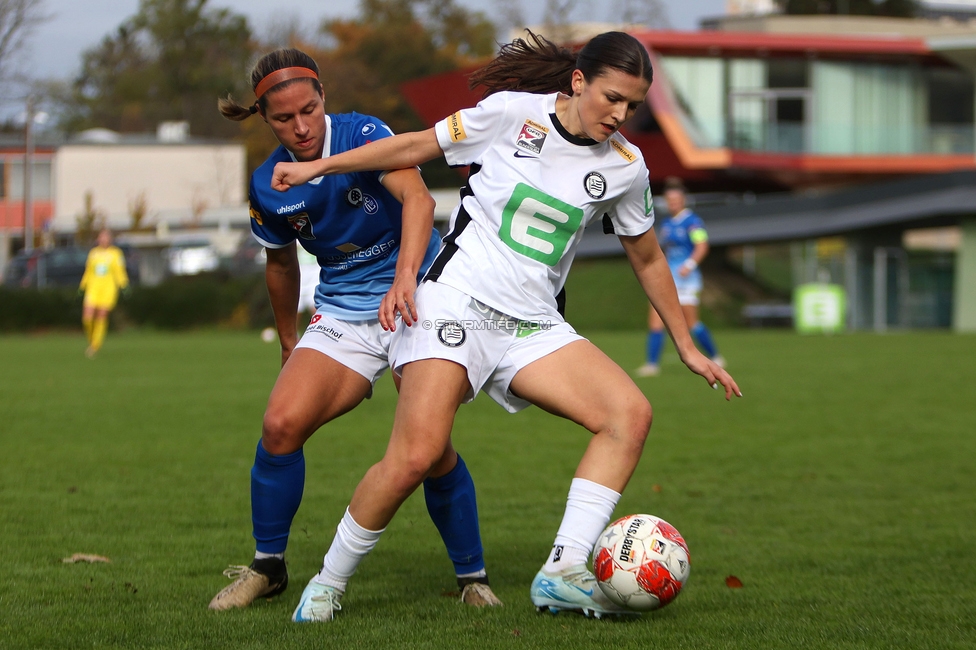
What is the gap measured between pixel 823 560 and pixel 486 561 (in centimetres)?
148

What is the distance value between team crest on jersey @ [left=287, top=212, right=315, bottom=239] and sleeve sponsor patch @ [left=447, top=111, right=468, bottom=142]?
2.23 ft

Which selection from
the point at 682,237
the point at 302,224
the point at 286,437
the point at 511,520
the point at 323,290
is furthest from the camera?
the point at 682,237

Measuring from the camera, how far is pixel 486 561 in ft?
17.0

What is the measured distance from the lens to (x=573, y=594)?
13.1 feet

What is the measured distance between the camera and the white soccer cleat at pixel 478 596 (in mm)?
4355

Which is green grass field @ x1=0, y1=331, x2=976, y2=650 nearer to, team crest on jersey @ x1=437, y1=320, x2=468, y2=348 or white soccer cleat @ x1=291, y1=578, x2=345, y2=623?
white soccer cleat @ x1=291, y1=578, x2=345, y2=623

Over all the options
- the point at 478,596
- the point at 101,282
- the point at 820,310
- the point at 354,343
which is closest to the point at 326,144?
the point at 354,343

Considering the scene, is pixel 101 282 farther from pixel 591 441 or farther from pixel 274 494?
pixel 591 441

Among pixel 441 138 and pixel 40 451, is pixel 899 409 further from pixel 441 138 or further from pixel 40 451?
pixel 441 138

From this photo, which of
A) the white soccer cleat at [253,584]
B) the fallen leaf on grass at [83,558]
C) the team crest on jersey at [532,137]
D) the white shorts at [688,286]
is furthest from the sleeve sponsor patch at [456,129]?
Result: the white shorts at [688,286]

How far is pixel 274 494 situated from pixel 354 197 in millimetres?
1143

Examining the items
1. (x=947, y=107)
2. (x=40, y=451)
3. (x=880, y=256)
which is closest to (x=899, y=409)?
(x=40, y=451)

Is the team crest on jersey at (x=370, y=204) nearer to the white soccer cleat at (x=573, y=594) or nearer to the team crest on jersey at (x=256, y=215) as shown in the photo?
the team crest on jersey at (x=256, y=215)

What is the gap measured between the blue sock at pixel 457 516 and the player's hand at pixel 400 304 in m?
0.82
